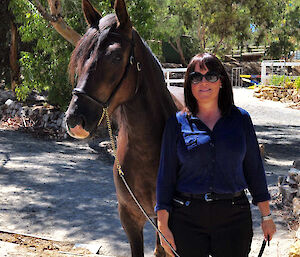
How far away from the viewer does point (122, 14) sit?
2.34m

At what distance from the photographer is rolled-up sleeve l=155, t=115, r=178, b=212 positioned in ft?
7.18

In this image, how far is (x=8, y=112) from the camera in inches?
504

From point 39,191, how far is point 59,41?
4447mm

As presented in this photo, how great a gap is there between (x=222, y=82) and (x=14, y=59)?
40.6ft

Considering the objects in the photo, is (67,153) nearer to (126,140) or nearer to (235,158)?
(126,140)

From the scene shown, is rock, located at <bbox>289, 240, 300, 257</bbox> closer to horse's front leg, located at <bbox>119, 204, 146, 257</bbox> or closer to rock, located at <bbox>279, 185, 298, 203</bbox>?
horse's front leg, located at <bbox>119, 204, 146, 257</bbox>

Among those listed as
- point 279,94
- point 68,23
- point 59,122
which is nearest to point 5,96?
point 59,122

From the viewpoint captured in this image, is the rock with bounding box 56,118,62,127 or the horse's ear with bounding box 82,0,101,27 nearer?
the horse's ear with bounding box 82,0,101,27

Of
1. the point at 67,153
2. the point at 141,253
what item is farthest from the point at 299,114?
the point at 141,253

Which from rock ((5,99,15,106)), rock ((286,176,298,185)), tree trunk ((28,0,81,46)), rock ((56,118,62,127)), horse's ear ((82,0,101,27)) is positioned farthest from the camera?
rock ((5,99,15,106))

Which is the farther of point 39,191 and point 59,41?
point 59,41

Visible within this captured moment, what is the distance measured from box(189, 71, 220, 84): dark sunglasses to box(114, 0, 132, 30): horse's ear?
476mm

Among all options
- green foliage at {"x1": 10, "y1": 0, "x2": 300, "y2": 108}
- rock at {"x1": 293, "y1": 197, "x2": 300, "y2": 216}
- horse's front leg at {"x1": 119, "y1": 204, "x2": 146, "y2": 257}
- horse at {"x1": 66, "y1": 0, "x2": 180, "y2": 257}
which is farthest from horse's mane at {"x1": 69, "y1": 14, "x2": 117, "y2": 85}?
green foliage at {"x1": 10, "y1": 0, "x2": 300, "y2": 108}

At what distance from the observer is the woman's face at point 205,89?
86.2 inches
